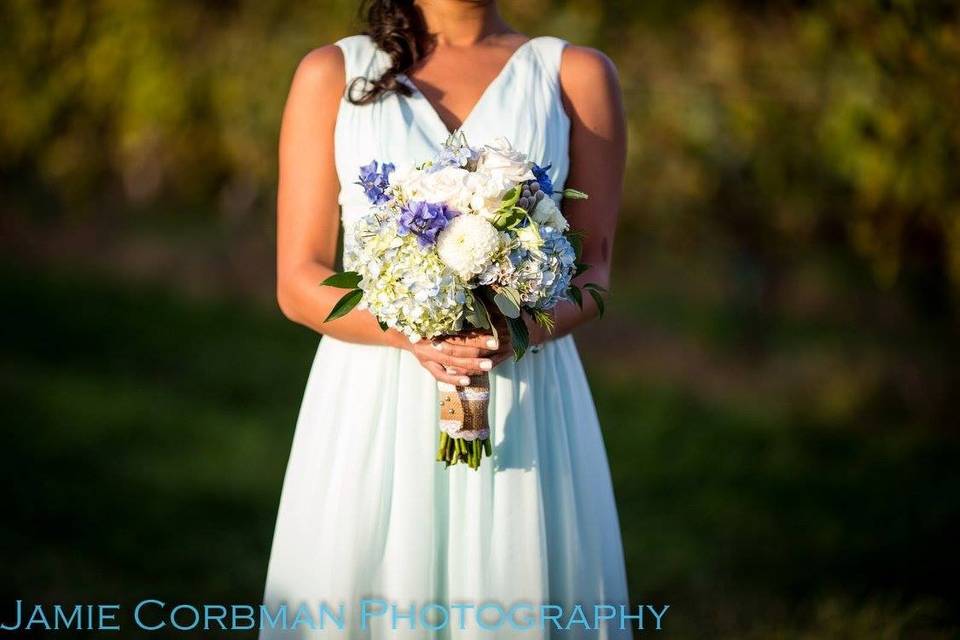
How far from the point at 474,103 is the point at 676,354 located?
8.51m

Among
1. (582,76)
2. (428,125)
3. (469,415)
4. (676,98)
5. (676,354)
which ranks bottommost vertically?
(469,415)

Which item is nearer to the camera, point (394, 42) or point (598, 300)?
point (598, 300)

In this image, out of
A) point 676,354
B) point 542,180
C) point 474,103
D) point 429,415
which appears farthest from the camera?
point 676,354

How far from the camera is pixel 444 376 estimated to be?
244cm

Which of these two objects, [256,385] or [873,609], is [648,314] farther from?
[873,609]

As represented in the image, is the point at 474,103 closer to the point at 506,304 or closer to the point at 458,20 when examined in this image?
the point at 458,20

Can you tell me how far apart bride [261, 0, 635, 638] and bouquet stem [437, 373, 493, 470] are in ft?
0.25

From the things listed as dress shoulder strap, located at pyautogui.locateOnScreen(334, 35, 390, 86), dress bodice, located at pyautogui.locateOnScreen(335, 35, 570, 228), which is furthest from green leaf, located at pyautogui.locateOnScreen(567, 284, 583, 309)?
dress shoulder strap, located at pyautogui.locateOnScreen(334, 35, 390, 86)

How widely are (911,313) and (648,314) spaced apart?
16.1 feet

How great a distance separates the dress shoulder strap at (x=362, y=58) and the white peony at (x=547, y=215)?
0.69 meters

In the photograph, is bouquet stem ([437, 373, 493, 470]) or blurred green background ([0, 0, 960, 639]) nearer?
bouquet stem ([437, 373, 493, 470])

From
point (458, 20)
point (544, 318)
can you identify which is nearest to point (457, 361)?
point (544, 318)

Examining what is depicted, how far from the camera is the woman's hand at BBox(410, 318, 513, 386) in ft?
7.82

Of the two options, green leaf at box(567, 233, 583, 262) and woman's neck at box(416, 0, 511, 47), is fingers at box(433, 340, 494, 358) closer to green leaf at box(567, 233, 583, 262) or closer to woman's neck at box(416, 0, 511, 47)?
green leaf at box(567, 233, 583, 262)
